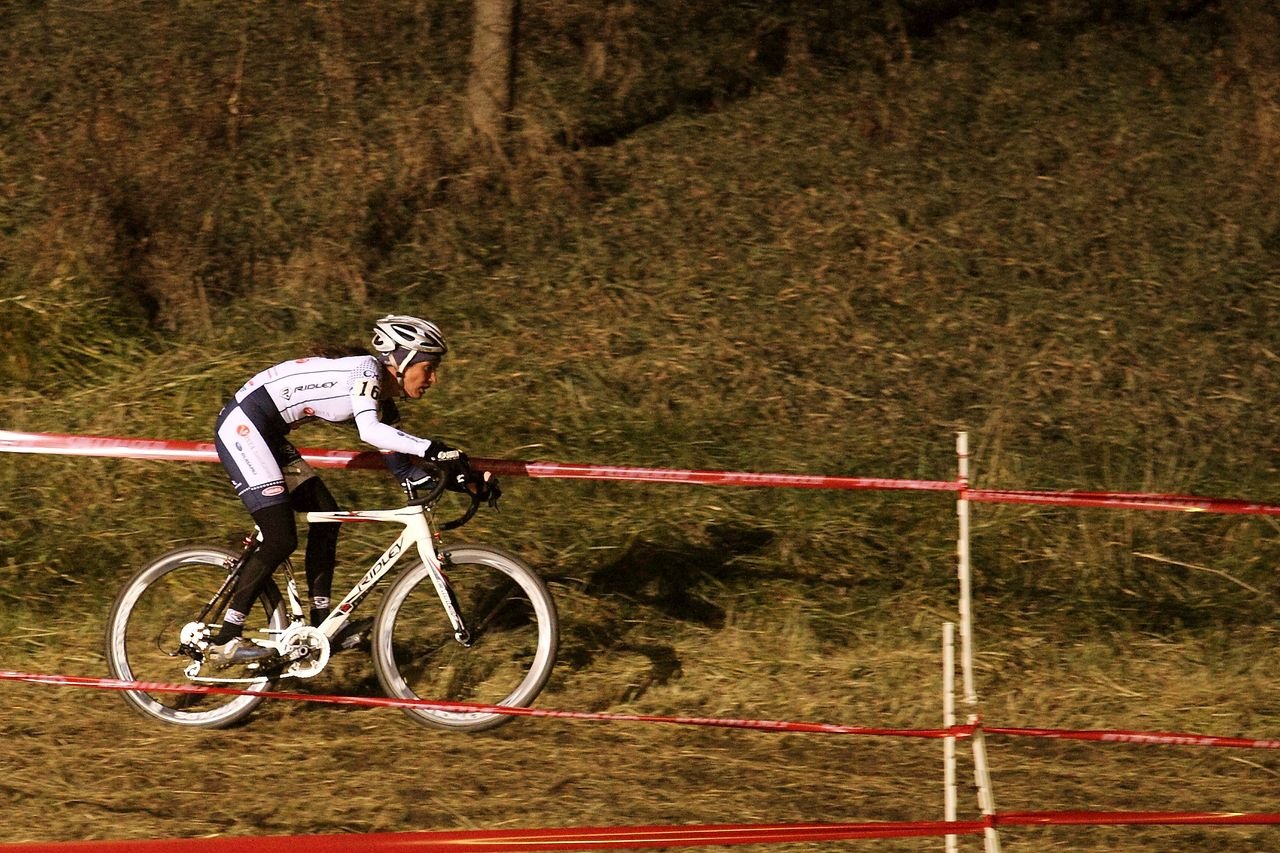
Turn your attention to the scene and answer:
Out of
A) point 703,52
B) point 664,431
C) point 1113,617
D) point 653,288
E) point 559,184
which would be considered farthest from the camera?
point 703,52

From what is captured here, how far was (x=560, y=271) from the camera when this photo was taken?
1112cm

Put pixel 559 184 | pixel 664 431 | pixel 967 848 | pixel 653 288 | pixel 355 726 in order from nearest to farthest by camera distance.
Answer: pixel 967 848, pixel 355 726, pixel 664 431, pixel 653 288, pixel 559 184

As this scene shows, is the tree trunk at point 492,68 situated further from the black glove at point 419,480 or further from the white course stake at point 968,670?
the white course stake at point 968,670

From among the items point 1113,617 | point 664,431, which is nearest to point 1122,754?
point 1113,617

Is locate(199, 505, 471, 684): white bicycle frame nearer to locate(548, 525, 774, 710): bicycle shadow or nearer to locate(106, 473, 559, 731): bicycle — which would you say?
locate(106, 473, 559, 731): bicycle

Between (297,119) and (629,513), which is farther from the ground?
(297,119)

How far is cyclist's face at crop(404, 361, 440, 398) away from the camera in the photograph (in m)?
6.36

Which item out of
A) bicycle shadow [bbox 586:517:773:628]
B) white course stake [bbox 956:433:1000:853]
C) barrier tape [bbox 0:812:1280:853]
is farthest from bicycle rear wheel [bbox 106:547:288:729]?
barrier tape [bbox 0:812:1280:853]

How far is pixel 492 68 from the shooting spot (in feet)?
40.4

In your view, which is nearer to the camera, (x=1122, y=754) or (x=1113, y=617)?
(x=1122, y=754)

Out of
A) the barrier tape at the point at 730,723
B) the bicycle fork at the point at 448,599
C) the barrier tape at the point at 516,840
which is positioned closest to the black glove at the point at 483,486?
the bicycle fork at the point at 448,599

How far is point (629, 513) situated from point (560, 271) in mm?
3127

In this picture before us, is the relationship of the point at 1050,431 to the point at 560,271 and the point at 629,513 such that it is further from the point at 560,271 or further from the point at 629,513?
the point at 560,271

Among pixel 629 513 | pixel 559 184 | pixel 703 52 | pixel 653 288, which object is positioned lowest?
pixel 629 513
